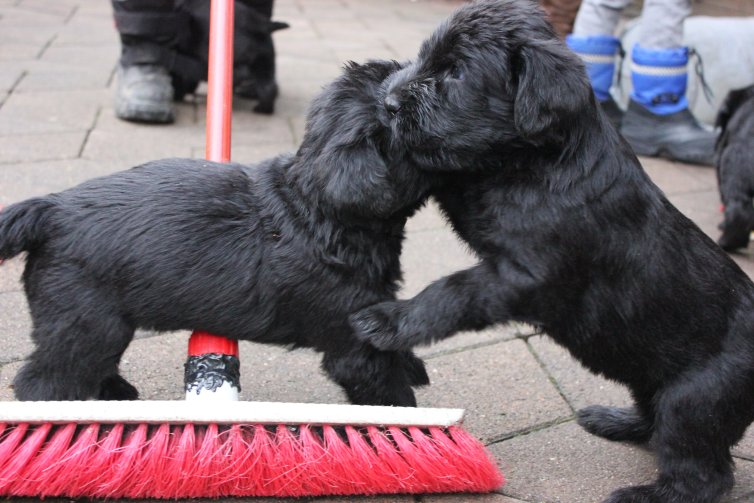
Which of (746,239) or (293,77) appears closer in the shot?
(746,239)

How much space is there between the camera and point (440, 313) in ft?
7.12

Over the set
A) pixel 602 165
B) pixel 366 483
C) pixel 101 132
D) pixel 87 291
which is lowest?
pixel 101 132

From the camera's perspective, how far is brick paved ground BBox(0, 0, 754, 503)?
2700 mm

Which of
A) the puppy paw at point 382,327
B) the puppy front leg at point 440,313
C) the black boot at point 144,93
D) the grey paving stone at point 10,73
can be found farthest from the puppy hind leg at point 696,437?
the grey paving stone at point 10,73

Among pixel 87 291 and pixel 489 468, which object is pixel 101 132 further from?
pixel 489 468

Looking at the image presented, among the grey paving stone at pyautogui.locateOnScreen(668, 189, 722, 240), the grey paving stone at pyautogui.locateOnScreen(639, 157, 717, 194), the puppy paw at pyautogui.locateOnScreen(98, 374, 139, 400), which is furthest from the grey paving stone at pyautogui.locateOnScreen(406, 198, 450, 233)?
the puppy paw at pyautogui.locateOnScreen(98, 374, 139, 400)

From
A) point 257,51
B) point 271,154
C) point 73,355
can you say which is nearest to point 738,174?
point 271,154

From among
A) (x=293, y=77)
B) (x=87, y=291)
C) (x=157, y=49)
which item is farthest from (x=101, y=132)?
(x=87, y=291)

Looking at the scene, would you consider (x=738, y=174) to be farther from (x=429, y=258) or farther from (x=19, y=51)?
(x=19, y=51)

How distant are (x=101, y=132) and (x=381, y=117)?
10.8 feet

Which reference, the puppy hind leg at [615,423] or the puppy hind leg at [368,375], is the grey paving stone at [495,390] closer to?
the puppy hind leg at [615,423]

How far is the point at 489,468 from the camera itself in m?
2.34

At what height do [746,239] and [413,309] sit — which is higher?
[413,309]

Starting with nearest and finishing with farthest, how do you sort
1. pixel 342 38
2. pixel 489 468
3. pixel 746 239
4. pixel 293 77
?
A: pixel 489 468 < pixel 746 239 < pixel 293 77 < pixel 342 38
